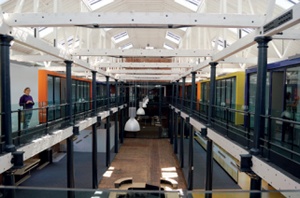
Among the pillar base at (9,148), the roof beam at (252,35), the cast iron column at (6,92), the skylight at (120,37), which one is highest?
the skylight at (120,37)

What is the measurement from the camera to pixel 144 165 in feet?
45.1

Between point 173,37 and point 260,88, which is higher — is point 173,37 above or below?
above

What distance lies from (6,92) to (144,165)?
1050 centimetres

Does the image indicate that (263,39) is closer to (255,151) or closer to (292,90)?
(255,151)

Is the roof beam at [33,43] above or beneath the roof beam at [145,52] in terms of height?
beneath

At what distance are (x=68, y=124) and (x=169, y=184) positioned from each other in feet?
15.2

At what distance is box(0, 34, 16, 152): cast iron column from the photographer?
4.07m

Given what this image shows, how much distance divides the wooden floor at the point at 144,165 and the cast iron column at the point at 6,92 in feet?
24.3

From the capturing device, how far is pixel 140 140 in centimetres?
2020

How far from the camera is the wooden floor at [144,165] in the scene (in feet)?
38.4

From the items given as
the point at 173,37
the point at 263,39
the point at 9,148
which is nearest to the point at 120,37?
the point at 173,37

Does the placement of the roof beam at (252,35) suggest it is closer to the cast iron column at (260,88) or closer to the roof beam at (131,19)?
the cast iron column at (260,88)

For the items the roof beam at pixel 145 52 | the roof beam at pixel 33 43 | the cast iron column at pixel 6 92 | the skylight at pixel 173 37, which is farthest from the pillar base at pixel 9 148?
the skylight at pixel 173 37

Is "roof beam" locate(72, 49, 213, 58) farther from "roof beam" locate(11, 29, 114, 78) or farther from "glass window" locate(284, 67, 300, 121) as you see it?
"glass window" locate(284, 67, 300, 121)
